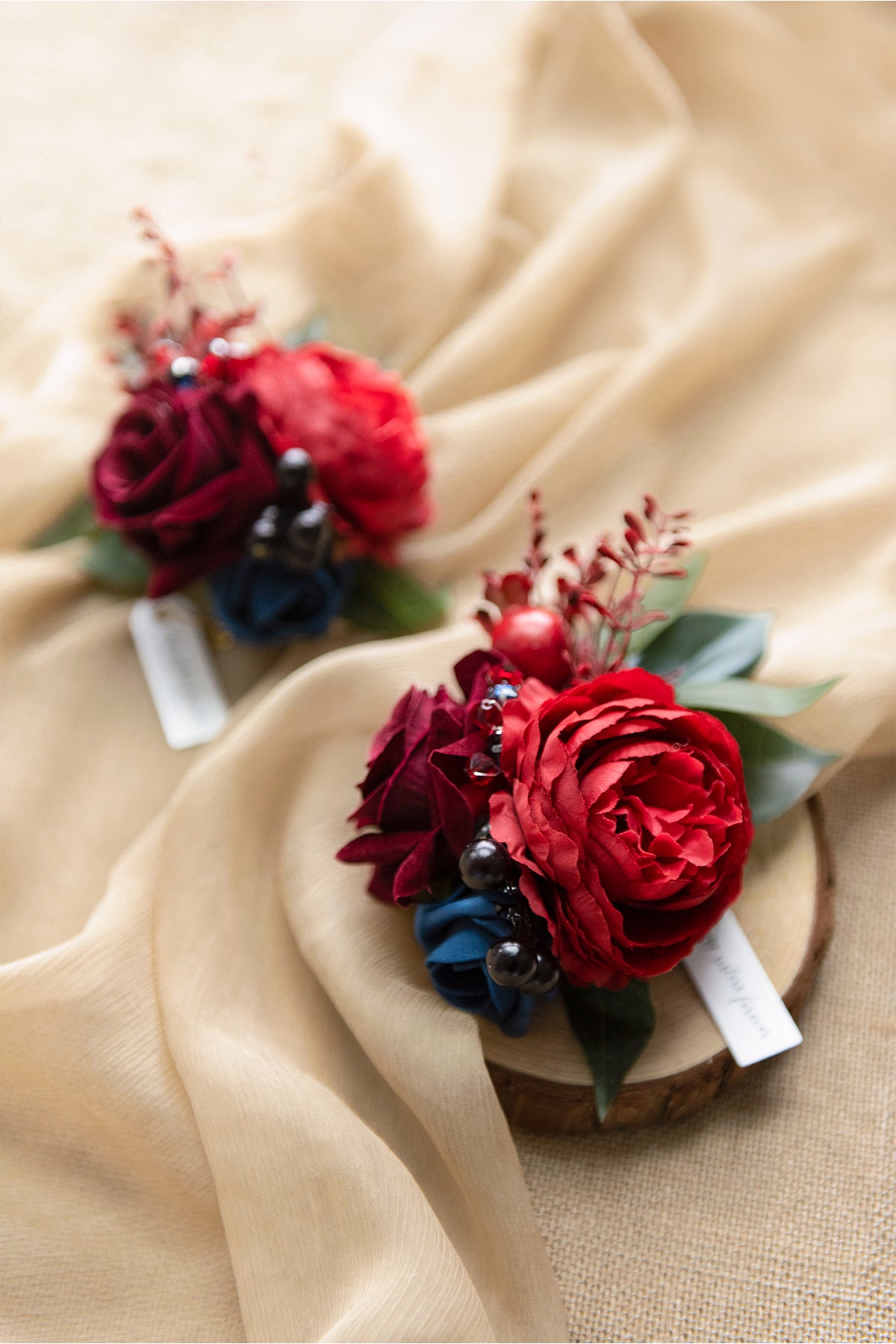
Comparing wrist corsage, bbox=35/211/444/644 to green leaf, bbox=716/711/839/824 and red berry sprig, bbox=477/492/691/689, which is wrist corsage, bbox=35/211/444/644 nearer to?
red berry sprig, bbox=477/492/691/689

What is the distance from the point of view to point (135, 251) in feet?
3.87

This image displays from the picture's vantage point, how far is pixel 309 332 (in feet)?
3.73

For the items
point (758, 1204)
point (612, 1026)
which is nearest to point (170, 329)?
point (612, 1026)

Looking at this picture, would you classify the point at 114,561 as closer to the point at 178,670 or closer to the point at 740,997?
the point at 178,670

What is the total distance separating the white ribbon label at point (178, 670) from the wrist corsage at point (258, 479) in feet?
0.11

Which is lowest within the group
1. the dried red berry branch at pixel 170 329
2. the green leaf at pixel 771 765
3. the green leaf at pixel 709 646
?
the green leaf at pixel 771 765

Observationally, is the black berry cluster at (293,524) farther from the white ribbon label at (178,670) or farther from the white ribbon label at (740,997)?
the white ribbon label at (740,997)

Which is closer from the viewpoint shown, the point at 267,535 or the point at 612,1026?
the point at 612,1026

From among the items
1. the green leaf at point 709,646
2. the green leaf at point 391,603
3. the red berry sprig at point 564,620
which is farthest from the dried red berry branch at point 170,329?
the green leaf at point 709,646

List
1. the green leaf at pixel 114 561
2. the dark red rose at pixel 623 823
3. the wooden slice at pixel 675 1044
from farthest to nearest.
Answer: the green leaf at pixel 114 561, the wooden slice at pixel 675 1044, the dark red rose at pixel 623 823

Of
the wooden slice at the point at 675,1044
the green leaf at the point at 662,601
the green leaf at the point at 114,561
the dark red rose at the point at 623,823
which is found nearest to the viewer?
the dark red rose at the point at 623,823

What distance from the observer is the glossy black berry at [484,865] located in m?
0.66

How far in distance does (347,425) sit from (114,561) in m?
0.26

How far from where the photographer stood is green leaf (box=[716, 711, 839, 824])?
80 centimetres
